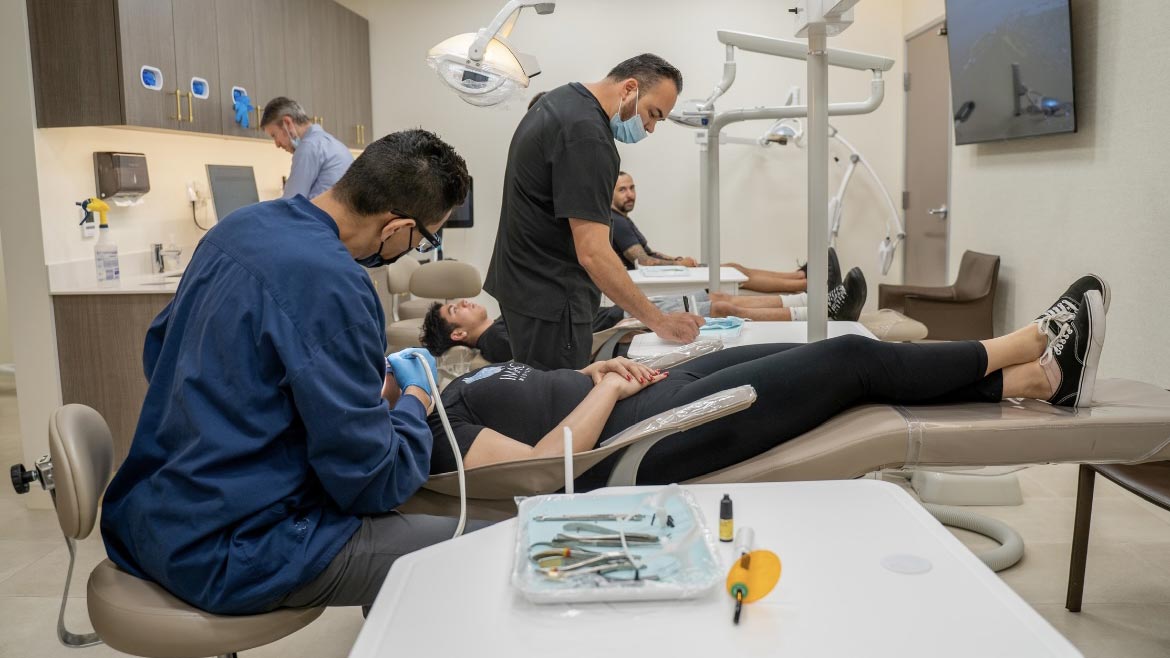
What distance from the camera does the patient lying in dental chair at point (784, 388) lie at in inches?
73.0

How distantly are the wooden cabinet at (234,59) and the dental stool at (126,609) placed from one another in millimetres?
3304

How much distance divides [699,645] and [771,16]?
6.16 m

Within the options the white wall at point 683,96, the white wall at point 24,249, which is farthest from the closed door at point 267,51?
the white wall at point 683,96

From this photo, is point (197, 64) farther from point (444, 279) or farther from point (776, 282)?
point (776, 282)

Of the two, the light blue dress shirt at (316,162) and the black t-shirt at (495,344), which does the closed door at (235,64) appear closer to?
the light blue dress shirt at (316,162)

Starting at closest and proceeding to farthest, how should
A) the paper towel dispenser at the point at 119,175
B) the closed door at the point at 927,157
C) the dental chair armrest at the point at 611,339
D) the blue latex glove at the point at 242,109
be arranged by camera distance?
1. the dental chair armrest at the point at 611,339
2. the paper towel dispenser at the point at 119,175
3. the blue latex glove at the point at 242,109
4. the closed door at the point at 927,157

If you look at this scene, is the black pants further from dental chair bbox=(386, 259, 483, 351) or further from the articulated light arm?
dental chair bbox=(386, 259, 483, 351)

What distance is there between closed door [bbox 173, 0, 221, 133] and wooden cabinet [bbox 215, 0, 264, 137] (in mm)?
59

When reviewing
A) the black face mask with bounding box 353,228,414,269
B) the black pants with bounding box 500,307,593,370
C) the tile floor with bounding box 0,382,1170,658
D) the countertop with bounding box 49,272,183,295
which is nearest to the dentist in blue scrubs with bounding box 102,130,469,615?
the black face mask with bounding box 353,228,414,269

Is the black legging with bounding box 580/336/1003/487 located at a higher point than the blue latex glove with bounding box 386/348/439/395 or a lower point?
lower

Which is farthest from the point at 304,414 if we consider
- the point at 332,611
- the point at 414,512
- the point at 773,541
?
the point at 332,611

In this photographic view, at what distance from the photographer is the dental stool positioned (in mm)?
1364

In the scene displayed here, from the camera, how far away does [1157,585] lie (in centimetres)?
251

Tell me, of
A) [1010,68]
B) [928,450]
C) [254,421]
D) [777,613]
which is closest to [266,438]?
[254,421]
